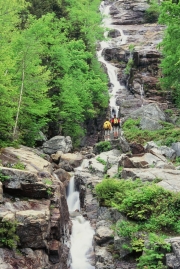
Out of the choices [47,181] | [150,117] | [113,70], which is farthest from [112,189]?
[113,70]

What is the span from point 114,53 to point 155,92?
13714 millimetres

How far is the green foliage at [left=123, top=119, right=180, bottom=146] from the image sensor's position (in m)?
24.5

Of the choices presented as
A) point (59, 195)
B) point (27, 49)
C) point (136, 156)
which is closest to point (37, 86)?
point (27, 49)

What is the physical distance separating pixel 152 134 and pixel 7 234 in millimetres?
17982

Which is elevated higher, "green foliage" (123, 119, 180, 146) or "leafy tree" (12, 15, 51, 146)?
"leafy tree" (12, 15, 51, 146)

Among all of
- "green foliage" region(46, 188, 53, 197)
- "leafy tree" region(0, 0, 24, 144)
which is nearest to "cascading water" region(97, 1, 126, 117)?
"leafy tree" region(0, 0, 24, 144)

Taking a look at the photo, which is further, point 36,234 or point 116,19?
point 116,19

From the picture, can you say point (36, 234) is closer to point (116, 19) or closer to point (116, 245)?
point (116, 245)

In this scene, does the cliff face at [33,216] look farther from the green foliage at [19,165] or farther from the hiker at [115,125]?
the hiker at [115,125]

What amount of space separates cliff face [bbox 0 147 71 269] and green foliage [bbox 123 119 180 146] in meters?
11.2

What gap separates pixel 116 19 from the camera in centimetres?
6444

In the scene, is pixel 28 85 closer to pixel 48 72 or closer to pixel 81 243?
pixel 48 72

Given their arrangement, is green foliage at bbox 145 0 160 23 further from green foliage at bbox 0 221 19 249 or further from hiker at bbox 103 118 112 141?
green foliage at bbox 0 221 19 249

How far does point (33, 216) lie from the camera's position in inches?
464
